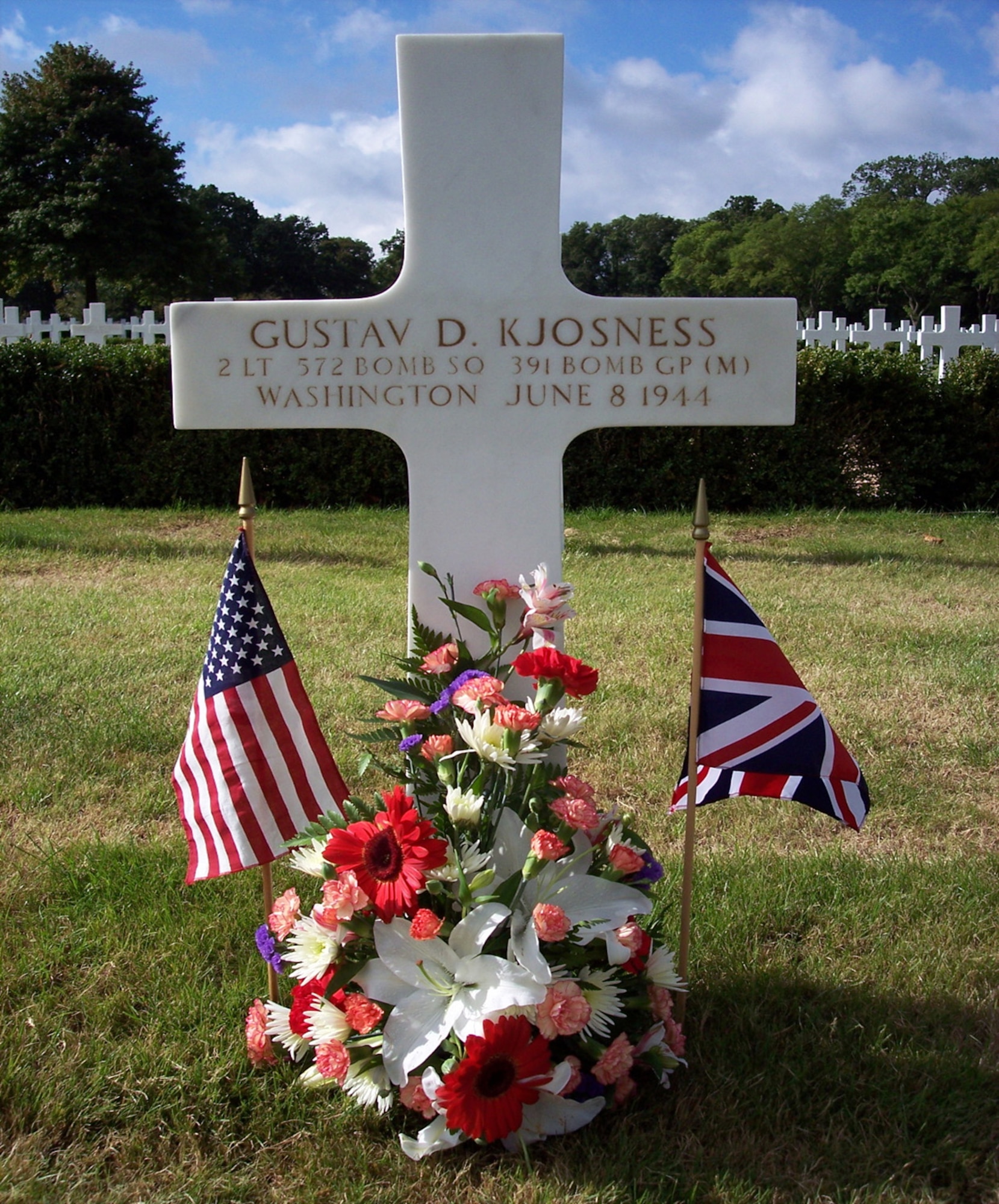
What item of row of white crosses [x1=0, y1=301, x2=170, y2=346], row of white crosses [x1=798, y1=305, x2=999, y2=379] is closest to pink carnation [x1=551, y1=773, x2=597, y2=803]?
row of white crosses [x1=798, y1=305, x2=999, y2=379]

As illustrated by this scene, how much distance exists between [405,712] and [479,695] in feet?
0.70

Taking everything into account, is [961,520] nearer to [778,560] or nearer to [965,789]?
[778,560]

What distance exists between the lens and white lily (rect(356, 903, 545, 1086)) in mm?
1990

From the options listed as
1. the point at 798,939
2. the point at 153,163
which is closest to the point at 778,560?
the point at 798,939

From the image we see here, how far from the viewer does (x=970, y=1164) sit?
2.00 m

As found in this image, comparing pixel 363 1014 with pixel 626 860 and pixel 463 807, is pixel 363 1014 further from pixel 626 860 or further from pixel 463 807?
pixel 626 860

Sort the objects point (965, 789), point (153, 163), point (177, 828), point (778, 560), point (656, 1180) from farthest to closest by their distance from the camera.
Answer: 1. point (153, 163)
2. point (778, 560)
3. point (965, 789)
4. point (177, 828)
5. point (656, 1180)

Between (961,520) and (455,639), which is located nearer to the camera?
(455,639)

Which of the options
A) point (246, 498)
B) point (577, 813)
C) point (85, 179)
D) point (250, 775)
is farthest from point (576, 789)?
point (85, 179)

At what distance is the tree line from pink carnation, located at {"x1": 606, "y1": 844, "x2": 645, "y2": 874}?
9.92 feet

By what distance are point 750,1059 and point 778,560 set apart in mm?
5825

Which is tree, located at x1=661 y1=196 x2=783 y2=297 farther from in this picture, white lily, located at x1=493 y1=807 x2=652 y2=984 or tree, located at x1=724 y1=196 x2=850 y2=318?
white lily, located at x1=493 y1=807 x2=652 y2=984

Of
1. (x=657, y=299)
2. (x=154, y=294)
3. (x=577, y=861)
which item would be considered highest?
(x=154, y=294)

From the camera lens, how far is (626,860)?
223 centimetres
